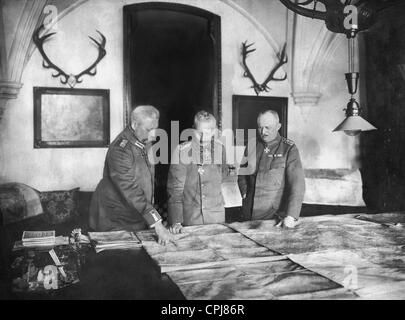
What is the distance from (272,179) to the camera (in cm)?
357

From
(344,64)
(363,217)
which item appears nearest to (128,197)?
(363,217)

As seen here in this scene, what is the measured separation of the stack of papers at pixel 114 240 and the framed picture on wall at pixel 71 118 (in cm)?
310

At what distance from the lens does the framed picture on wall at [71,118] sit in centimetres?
532

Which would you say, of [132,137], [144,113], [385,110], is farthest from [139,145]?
[385,110]

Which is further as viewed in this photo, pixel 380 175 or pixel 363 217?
pixel 380 175

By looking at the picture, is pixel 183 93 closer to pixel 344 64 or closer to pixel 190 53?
pixel 190 53

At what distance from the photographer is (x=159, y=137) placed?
6.11m

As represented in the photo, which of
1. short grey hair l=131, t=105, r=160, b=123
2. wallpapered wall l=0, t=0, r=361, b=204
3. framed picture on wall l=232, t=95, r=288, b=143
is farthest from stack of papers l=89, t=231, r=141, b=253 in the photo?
framed picture on wall l=232, t=95, r=288, b=143

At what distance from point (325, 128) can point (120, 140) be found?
478 centimetres

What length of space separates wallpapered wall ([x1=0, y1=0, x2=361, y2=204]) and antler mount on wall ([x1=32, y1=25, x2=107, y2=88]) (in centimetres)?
9

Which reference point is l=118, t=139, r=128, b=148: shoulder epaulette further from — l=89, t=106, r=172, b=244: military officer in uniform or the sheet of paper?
the sheet of paper

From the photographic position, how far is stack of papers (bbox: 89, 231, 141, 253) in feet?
7.78

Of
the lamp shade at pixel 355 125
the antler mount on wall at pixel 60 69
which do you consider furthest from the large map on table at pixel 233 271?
the antler mount on wall at pixel 60 69

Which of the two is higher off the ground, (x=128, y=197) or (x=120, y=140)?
(x=120, y=140)
